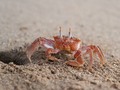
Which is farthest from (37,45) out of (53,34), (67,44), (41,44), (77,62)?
(53,34)

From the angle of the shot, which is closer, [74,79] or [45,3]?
[74,79]

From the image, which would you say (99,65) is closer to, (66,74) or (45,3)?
(66,74)

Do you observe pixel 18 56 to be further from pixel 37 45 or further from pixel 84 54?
pixel 84 54

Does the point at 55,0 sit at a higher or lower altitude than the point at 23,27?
higher

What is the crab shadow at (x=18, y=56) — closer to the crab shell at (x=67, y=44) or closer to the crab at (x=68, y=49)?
the crab at (x=68, y=49)

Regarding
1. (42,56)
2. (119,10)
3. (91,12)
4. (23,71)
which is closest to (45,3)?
(91,12)

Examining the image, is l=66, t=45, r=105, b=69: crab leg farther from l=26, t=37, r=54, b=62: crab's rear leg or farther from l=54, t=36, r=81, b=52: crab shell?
l=26, t=37, r=54, b=62: crab's rear leg
